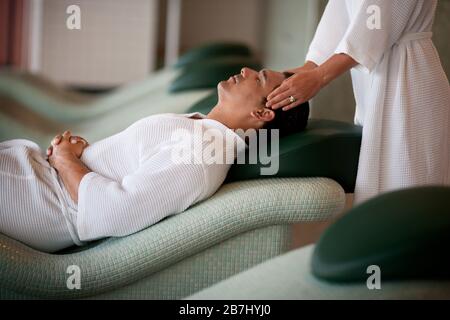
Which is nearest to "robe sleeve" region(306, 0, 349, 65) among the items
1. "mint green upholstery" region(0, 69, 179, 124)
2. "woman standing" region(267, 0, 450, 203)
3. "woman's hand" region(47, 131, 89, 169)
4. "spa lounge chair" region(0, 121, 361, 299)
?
"woman standing" region(267, 0, 450, 203)

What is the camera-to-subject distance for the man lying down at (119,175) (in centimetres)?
176

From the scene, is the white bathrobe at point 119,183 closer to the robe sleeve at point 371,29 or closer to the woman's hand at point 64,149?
the woman's hand at point 64,149

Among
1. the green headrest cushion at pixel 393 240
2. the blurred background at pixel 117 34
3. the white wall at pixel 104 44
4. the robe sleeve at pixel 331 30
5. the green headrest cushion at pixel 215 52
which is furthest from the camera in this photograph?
the white wall at pixel 104 44

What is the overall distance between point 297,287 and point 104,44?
21.5 ft

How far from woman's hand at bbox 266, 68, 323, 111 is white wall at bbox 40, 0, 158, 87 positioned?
5827 millimetres

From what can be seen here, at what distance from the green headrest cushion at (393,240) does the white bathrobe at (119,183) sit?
1.66ft

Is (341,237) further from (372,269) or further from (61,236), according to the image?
(61,236)

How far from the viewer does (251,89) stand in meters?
1.94

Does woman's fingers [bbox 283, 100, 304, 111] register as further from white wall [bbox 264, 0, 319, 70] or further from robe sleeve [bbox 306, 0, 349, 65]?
white wall [bbox 264, 0, 319, 70]

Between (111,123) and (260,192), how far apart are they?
71.4 inches

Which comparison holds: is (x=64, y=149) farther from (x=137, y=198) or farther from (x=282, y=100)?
(x=282, y=100)

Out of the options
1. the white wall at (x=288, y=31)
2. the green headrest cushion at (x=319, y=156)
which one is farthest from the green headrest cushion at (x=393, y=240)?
the white wall at (x=288, y=31)

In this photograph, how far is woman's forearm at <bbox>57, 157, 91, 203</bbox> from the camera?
1840 mm

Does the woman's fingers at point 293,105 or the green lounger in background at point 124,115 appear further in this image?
the green lounger in background at point 124,115
